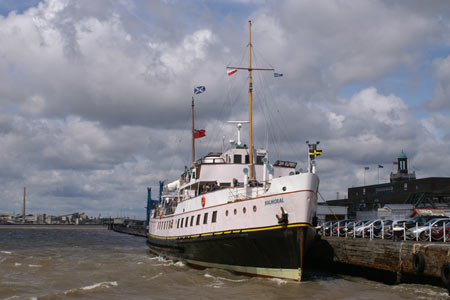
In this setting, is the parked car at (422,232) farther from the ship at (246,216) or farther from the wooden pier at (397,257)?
the ship at (246,216)

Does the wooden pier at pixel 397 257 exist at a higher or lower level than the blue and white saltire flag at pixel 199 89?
lower

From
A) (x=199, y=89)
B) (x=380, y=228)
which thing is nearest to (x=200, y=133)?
(x=199, y=89)

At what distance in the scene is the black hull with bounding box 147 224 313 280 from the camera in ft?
73.6

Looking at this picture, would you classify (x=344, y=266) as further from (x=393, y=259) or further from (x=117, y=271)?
(x=117, y=271)

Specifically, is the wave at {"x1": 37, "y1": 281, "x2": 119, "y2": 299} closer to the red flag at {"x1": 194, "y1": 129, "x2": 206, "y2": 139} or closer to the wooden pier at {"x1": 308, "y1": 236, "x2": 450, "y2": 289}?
the wooden pier at {"x1": 308, "y1": 236, "x2": 450, "y2": 289}

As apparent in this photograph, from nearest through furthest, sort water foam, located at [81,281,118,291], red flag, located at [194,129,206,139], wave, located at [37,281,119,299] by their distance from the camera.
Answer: wave, located at [37,281,119,299] < water foam, located at [81,281,118,291] < red flag, located at [194,129,206,139]

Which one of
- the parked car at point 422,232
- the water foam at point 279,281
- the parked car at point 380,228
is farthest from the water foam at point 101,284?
the parked car at point 422,232

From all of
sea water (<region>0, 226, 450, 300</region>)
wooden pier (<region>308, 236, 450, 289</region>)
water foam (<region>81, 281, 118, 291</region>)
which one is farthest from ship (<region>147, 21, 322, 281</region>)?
water foam (<region>81, 281, 118, 291</region>)

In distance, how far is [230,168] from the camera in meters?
31.5

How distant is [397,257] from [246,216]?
7712mm

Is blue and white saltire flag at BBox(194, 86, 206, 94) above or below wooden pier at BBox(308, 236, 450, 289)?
above

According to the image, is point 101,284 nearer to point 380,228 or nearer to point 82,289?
point 82,289

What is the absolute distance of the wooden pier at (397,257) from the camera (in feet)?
66.7

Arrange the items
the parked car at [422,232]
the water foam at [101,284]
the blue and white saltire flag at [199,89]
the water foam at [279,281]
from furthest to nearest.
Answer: the blue and white saltire flag at [199,89] < the parked car at [422,232] < the water foam at [101,284] < the water foam at [279,281]
